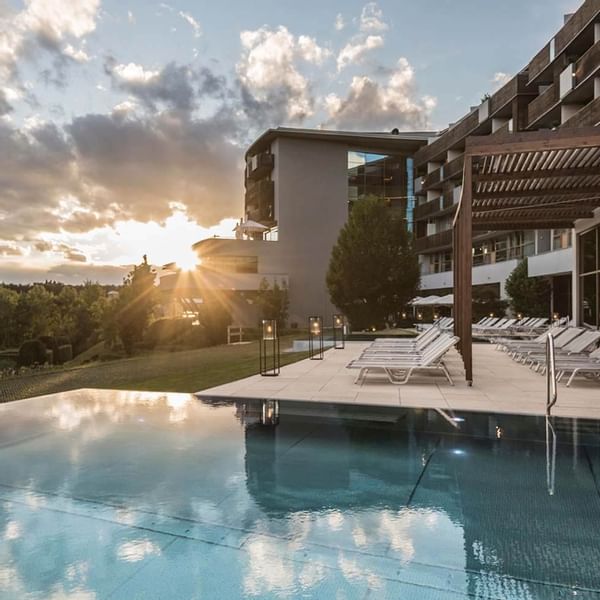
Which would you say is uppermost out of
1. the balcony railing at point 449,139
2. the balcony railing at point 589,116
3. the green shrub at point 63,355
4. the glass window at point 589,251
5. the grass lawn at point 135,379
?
the balcony railing at point 449,139

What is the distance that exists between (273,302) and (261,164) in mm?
12542

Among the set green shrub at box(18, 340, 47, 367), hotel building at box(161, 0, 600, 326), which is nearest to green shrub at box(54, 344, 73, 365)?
green shrub at box(18, 340, 47, 367)

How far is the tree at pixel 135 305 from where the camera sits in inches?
970

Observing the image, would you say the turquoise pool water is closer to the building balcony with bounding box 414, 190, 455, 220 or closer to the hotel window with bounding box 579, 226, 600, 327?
the hotel window with bounding box 579, 226, 600, 327

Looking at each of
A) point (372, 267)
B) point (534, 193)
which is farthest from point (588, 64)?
point (534, 193)

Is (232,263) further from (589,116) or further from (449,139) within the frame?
(589,116)

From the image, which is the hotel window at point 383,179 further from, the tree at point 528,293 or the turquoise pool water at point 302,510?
the turquoise pool water at point 302,510

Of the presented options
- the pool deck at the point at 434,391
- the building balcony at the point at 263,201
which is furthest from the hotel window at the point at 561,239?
the building balcony at the point at 263,201

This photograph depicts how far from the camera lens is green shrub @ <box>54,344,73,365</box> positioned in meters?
24.9

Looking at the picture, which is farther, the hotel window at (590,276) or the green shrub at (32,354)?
the green shrub at (32,354)

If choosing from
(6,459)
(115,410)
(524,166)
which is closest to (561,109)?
(524,166)

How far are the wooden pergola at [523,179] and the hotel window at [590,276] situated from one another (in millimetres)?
1634

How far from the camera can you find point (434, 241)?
3909cm

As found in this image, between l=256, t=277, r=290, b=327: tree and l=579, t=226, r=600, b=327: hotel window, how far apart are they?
20276 mm
